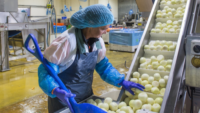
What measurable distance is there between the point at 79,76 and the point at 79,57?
0.53ft

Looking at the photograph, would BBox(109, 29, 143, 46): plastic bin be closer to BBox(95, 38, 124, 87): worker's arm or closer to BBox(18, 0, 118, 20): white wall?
BBox(18, 0, 118, 20): white wall

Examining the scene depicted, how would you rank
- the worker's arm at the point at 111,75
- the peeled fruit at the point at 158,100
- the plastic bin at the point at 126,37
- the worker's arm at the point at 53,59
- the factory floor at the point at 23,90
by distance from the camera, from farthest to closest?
1. the plastic bin at the point at 126,37
2. the factory floor at the point at 23,90
3. the worker's arm at the point at 111,75
4. the peeled fruit at the point at 158,100
5. the worker's arm at the point at 53,59

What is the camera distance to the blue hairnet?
1338 mm

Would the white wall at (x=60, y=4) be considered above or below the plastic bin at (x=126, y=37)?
above

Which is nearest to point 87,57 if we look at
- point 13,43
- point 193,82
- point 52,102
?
point 52,102

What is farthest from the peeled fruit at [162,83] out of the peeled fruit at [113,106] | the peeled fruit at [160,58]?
the peeled fruit at [113,106]

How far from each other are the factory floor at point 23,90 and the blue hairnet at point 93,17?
74.8 inches

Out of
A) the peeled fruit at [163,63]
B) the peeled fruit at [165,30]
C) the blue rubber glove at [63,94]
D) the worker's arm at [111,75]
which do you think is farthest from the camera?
the peeled fruit at [165,30]

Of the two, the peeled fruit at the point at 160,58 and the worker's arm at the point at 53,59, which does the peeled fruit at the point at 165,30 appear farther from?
the worker's arm at the point at 53,59

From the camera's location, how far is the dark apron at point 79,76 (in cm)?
146

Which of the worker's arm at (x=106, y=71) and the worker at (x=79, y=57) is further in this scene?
the worker's arm at (x=106, y=71)

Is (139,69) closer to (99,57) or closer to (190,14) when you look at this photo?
(99,57)

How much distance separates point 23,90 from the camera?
3.54 m

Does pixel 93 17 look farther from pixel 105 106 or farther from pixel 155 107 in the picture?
pixel 155 107
